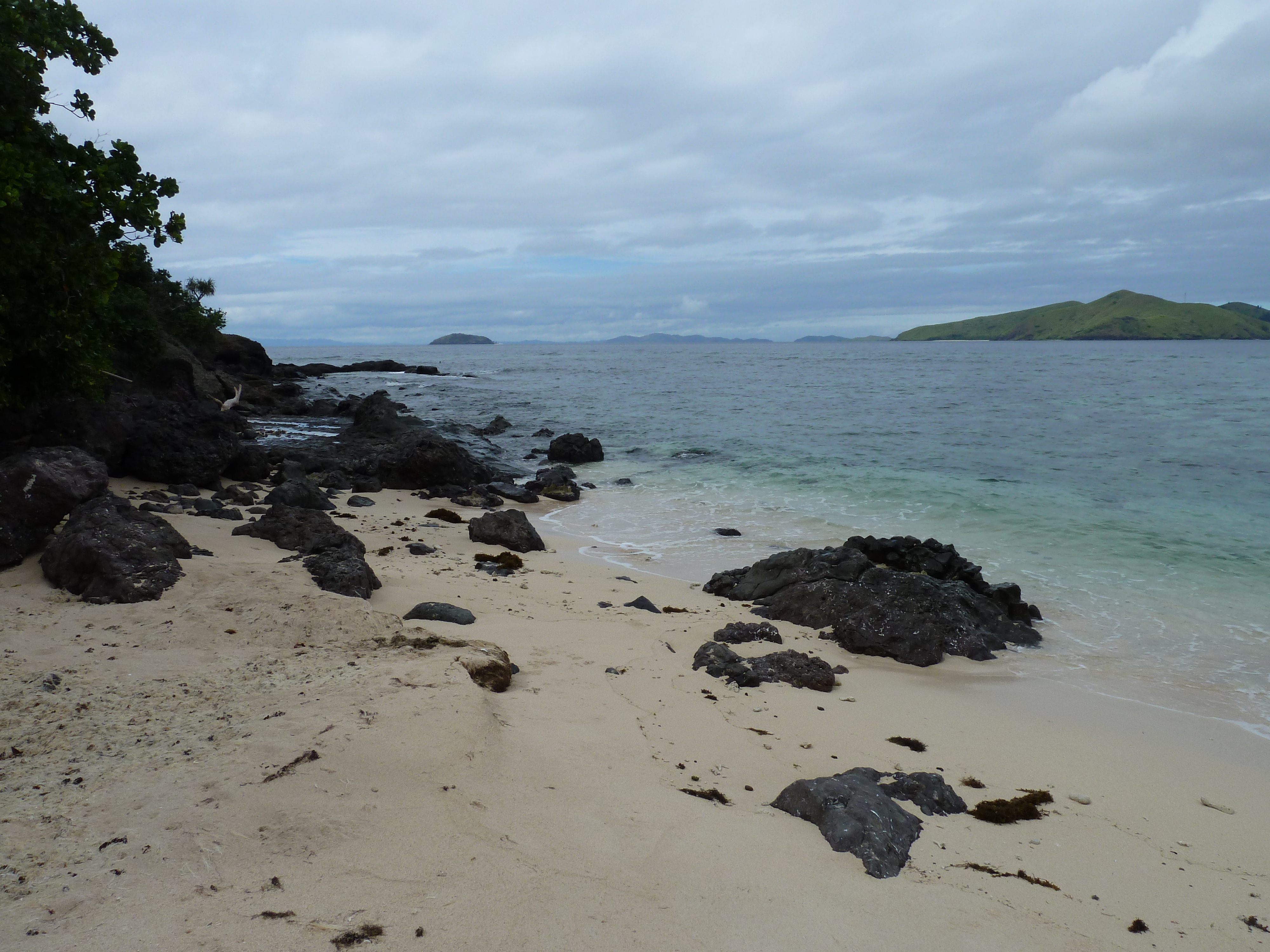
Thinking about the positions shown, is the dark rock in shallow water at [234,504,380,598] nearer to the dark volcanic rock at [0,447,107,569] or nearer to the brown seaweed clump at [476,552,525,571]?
the brown seaweed clump at [476,552,525,571]

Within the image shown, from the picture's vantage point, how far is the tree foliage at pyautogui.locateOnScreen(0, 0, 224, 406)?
864cm

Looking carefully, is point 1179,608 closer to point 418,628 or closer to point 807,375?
point 418,628

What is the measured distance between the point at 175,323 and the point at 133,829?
1450 inches

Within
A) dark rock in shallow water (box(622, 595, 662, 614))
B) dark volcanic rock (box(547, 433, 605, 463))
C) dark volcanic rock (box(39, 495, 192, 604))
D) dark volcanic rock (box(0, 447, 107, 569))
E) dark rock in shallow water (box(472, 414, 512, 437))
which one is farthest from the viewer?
dark rock in shallow water (box(472, 414, 512, 437))

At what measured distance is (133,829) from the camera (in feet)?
11.1

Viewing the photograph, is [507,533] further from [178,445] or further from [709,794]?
[709,794]

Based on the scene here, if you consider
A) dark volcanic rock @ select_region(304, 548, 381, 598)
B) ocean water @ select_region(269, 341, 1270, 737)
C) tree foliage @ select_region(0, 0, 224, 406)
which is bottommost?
ocean water @ select_region(269, 341, 1270, 737)

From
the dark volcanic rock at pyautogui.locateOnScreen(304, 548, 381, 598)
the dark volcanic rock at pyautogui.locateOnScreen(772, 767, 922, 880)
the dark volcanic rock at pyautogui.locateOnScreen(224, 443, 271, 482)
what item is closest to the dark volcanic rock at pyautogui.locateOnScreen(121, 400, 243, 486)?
the dark volcanic rock at pyautogui.locateOnScreen(224, 443, 271, 482)

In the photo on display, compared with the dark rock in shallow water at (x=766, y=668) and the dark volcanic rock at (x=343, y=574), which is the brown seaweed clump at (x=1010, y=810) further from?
the dark volcanic rock at (x=343, y=574)

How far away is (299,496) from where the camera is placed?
39.7 ft

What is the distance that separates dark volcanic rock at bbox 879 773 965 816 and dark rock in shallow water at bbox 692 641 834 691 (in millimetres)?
1805

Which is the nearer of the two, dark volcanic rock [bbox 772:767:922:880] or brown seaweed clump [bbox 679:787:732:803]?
dark volcanic rock [bbox 772:767:922:880]

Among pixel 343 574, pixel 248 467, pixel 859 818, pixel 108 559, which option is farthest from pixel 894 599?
pixel 248 467

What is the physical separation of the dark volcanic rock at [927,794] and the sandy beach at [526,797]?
3.4 inches
